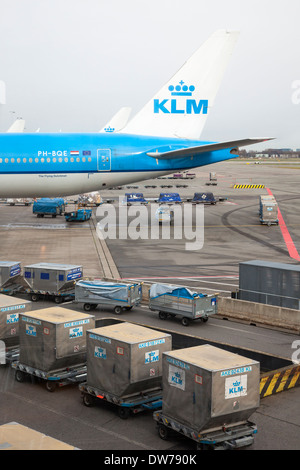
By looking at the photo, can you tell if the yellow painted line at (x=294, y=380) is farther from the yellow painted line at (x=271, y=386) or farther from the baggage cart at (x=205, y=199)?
the baggage cart at (x=205, y=199)

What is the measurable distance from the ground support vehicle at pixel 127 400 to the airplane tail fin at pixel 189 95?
39.0m

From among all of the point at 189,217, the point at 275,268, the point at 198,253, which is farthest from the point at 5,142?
the point at 275,268

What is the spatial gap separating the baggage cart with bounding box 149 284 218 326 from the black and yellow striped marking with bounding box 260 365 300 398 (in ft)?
23.8

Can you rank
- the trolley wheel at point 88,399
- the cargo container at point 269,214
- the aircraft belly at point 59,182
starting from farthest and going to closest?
the cargo container at point 269,214, the aircraft belly at point 59,182, the trolley wheel at point 88,399

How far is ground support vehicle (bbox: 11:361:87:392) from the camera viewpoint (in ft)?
62.0

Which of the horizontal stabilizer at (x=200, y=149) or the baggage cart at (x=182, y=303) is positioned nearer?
the baggage cart at (x=182, y=303)

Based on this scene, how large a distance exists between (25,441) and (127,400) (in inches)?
222

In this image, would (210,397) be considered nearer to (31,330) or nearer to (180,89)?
(31,330)

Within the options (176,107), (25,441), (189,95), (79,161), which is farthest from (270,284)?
(189,95)

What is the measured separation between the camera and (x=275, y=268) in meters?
28.1

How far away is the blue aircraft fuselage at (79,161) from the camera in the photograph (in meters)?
49.6

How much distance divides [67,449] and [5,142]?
41.5 meters

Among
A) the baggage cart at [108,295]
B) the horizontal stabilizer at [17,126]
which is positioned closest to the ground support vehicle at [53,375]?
the baggage cart at [108,295]

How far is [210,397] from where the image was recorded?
14438 mm
